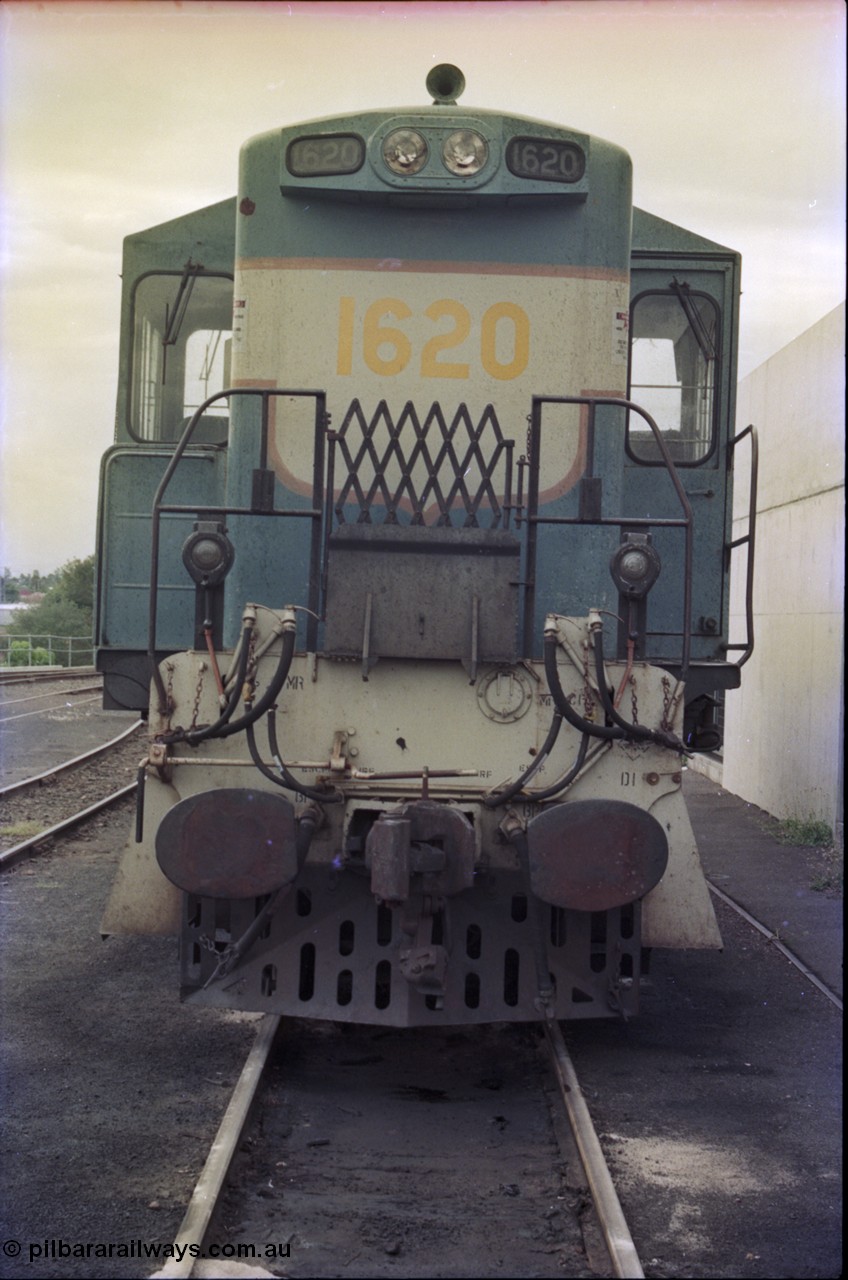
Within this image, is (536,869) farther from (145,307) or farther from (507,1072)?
(145,307)

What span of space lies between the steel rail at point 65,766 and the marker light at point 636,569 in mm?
9447

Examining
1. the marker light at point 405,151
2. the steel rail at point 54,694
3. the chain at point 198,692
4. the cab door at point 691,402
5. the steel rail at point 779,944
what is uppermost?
the marker light at point 405,151

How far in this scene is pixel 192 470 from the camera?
6797 millimetres

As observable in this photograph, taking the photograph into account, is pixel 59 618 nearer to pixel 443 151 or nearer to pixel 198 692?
pixel 443 151

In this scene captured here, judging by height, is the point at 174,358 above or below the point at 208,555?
above

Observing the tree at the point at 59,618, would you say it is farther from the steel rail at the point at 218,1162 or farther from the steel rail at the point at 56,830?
the steel rail at the point at 218,1162

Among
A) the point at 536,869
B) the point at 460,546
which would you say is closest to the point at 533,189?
the point at 460,546

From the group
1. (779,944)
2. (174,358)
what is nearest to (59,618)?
(174,358)

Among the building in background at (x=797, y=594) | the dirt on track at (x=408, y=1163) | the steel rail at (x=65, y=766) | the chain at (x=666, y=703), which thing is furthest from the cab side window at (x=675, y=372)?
the steel rail at (x=65, y=766)

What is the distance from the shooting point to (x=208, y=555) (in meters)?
5.13

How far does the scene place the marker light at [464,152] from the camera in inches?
222

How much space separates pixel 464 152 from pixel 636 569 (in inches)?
80.5

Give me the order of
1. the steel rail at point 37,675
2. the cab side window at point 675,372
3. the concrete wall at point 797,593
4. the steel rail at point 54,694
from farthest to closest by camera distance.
A: the steel rail at point 37,675
the steel rail at point 54,694
the concrete wall at point 797,593
the cab side window at point 675,372

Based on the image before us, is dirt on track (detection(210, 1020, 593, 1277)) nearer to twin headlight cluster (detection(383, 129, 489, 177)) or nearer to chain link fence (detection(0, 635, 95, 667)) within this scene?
twin headlight cluster (detection(383, 129, 489, 177))
